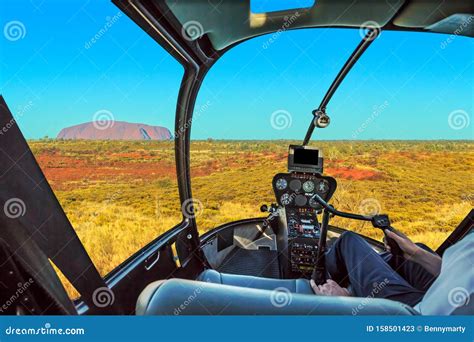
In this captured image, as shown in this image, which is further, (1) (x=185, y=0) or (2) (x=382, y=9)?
(2) (x=382, y=9)

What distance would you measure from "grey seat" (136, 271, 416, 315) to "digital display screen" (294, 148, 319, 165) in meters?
2.23

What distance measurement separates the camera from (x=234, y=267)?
2.84 metres

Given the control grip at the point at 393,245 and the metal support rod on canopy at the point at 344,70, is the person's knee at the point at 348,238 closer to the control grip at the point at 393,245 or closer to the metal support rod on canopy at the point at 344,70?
the control grip at the point at 393,245

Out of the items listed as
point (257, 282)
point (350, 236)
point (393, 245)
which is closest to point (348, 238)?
point (350, 236)

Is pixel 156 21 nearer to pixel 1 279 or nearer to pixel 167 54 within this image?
pixel 167 54

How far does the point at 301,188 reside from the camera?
3100 mm

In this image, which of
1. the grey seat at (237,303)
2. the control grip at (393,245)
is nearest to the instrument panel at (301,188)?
the control grip at (393,245)

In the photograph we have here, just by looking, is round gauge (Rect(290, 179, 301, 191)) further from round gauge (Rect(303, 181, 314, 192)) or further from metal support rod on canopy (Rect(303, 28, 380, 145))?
metal support rod on canopy (Rect(303, 28, 380, 145))

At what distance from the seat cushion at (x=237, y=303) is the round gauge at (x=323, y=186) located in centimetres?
231

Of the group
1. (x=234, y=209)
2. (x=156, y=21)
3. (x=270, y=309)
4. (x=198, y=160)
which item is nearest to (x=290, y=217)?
(x=234, y=209)

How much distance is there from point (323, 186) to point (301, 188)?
207 millimetres

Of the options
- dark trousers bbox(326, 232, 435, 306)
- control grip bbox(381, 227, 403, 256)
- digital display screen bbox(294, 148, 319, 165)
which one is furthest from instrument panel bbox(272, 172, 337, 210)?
control grip bbox(381, 227, 403, 256)

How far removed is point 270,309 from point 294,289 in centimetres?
82

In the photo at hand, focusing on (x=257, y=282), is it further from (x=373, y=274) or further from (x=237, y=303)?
(x=237, y=303)
